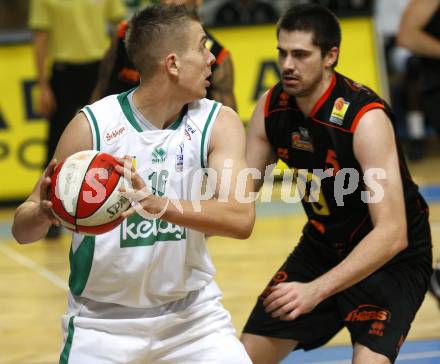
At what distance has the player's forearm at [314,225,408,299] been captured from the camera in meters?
4.05

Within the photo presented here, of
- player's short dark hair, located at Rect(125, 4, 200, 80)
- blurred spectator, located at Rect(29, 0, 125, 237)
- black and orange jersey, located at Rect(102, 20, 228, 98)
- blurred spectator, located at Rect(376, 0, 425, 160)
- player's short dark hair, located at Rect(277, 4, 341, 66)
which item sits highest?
player's short dark hair, located at Rect(125, 4, 200, 80)

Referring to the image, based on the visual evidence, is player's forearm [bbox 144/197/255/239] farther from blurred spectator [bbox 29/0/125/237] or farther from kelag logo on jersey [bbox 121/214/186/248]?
blurred spectator [bbox 29/0/125/237]

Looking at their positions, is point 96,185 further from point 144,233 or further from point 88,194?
point 144,233

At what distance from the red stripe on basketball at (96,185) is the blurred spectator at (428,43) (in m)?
3.01

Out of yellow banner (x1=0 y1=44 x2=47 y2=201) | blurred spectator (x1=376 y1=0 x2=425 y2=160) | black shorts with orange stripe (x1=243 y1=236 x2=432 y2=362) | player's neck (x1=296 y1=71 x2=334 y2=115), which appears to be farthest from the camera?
blurred spectator (x1=376 y1=0 x2=425 y2=160)

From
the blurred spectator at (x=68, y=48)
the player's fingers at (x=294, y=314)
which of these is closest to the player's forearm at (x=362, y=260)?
the player's fingers at (x=294, y=314)

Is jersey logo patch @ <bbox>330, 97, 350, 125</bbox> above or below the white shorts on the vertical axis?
above

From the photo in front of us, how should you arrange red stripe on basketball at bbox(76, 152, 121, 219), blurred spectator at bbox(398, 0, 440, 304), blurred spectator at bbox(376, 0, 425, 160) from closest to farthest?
red stripe on basketball at bbox(76, 152, 121, 219)
blurred spectator at bbox(398, 0, 440, 304)
blurred spectator at bbox(376, 0, 425, 160)

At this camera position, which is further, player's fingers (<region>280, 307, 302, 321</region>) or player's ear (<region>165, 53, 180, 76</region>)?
player's fingers (<region>280, 307, 302, 321</region>)

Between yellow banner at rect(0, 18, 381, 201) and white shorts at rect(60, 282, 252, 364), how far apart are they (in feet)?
21.0

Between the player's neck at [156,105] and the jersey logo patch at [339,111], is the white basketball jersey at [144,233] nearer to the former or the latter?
the player's neck at [156,105]

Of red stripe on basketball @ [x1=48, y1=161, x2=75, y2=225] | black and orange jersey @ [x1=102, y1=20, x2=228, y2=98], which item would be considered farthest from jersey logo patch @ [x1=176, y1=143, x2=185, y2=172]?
black and orange jersey @ [x1=102, y1=20, x2=228, y2=98]

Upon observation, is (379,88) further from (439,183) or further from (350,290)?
(350,290)

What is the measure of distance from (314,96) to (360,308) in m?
0.91
